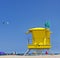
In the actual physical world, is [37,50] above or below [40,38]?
below

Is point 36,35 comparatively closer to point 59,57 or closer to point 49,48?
point 49,48

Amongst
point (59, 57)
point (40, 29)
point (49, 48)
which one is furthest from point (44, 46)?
point (59, 57)

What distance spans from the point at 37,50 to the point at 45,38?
1307mm

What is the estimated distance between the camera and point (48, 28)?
17328 millimetres

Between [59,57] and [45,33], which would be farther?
[45,33]

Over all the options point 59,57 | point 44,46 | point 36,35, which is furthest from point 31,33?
point 59,57

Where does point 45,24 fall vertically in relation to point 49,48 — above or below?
above

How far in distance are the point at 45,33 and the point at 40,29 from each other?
24.1 inches

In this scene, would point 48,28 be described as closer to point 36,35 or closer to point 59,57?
point 36,35

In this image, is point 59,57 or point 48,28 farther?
point 48,28

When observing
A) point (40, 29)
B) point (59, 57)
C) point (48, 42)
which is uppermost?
point (40, 29)

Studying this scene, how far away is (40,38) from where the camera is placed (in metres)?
17.6

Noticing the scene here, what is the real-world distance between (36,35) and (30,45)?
3.38 ft

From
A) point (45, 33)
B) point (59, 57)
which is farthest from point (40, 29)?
point (59, 57)
